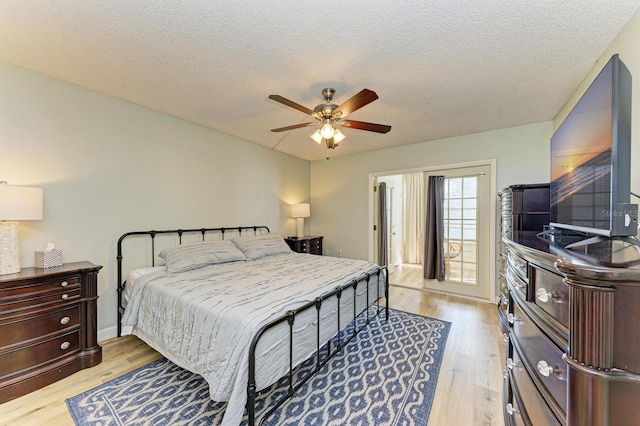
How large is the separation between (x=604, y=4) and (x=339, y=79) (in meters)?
1.73

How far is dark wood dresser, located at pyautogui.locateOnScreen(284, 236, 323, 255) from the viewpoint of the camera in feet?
15.8

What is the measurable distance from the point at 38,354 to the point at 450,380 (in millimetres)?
3285

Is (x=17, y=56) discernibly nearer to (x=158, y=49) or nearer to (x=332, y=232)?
(x=158, y=49)

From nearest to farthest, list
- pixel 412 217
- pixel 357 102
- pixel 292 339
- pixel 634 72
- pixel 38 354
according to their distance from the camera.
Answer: pixel 634 72
pixel 292 339
pixel 38 354
pixel 357 102
pixel 412 217

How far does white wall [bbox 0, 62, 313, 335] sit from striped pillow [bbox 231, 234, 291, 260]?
55 centimetres

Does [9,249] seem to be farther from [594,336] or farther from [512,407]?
[512,407]

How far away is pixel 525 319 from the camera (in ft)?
4.00

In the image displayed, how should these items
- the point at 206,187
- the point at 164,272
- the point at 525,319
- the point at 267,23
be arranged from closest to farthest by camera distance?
1. the point at 525,319
2. the point at 267,23
3. the point at 164,272
4. the point at 206,187

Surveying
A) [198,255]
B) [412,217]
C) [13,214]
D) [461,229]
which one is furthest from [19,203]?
[412,217]

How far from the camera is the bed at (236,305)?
1562mm

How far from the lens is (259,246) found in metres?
3.65

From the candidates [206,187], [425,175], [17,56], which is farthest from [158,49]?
[425,175]

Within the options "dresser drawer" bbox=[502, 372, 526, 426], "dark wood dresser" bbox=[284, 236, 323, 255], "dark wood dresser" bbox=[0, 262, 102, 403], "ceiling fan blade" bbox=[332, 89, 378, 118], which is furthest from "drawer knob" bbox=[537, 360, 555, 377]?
"dark wood dresser" bbox=[284, 236, 323, 255]

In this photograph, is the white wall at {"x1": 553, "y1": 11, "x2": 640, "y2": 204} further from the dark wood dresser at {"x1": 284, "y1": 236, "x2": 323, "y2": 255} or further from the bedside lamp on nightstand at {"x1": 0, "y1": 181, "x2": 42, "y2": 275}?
the bedside lamp on nightstand at {"x1": 0, "y1": 181, "x2": 42, "y2": 275}
